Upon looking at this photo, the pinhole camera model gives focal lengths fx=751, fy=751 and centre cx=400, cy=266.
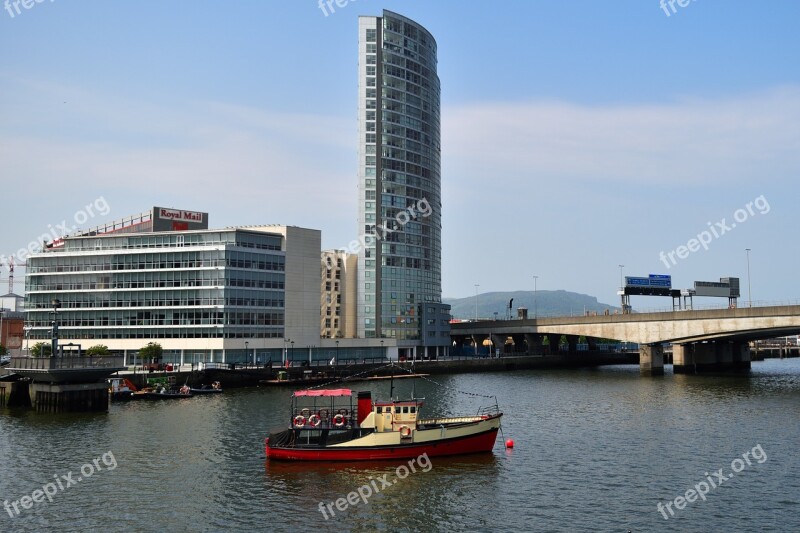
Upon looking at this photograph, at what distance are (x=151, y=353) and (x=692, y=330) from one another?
10712 cm

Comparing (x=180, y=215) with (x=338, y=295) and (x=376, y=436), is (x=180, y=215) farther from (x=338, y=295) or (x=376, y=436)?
(x=376, y=436)

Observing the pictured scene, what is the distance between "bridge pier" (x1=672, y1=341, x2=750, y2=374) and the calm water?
7550 centimetres

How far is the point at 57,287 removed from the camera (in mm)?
158625

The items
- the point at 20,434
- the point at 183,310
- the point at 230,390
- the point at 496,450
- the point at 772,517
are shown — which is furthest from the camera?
the point at 183,310

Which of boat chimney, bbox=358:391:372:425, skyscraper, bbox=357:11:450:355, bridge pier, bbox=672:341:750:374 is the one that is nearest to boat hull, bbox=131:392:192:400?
boat chimney, bbox=358:391:372:425

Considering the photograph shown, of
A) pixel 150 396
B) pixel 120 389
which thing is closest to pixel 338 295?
pixel 150 396

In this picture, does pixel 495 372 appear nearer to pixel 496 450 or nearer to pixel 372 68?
pixel 372 68

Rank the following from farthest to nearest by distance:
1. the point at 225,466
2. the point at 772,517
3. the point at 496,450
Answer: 1. the point at 496,450
2. the point at 225,466
3. the point at 772,517

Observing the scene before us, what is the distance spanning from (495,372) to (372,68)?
83.8 meters

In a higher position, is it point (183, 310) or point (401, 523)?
point (183, 310)

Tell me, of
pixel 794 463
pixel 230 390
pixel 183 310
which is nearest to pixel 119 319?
pixel 183 310

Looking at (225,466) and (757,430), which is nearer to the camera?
(225,466)

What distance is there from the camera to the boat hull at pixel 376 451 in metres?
62.2

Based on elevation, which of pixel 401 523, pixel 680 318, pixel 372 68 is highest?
pixel 372 68
